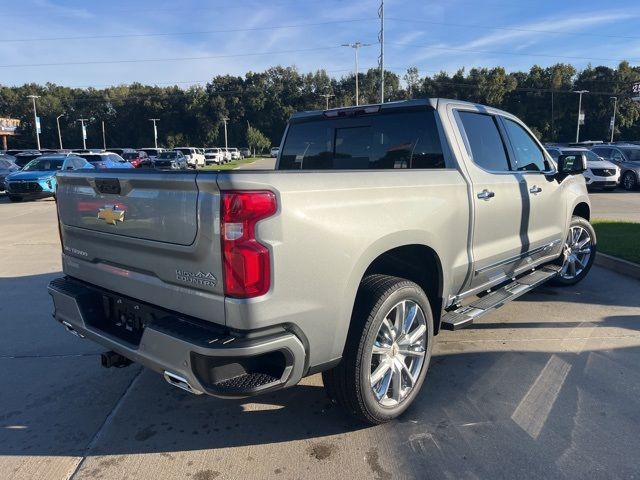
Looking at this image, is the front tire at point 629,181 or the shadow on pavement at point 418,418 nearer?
the shadow on pavement at point 418,418

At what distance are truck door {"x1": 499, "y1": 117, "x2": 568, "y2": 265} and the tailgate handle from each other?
3446 millimetres

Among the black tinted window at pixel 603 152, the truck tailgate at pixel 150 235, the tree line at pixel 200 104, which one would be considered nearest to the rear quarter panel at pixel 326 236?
the truck tailgate at pixel 150 235

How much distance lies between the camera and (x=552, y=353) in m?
4.21

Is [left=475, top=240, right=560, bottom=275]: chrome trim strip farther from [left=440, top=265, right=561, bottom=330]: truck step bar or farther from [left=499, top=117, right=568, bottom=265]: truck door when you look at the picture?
[left=440, top=265, right=561, bottom=330]: truck step bar

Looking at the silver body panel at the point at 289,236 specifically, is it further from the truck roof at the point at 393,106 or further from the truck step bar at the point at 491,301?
the truck roof at the point at 393,106

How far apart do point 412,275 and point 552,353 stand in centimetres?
160

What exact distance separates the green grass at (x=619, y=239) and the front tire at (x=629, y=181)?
12091mm

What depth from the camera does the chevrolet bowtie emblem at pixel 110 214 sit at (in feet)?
9.22

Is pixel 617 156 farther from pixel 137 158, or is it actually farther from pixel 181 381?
pixel 137 158

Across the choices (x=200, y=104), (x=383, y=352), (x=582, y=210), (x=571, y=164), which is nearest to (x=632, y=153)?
(x=582, y=210)

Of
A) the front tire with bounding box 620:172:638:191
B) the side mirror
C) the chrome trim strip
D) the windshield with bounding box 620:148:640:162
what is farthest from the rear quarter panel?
the windshield with bounding box 620:148:640:162

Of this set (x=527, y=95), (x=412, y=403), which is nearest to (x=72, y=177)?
(x=412, y=403)

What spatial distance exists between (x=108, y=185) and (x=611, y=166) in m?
21.5

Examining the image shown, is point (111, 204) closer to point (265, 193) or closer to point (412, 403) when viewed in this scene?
point (265, 193)
